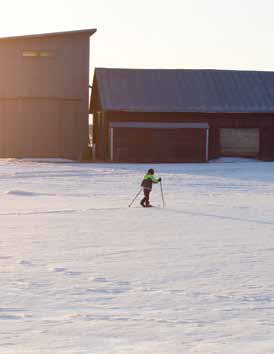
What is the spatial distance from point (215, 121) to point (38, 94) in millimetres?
9234

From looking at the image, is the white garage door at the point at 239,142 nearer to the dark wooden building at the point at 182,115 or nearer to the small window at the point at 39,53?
the dark wooden building at the point at 182,115

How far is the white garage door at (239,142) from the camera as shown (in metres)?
40.4

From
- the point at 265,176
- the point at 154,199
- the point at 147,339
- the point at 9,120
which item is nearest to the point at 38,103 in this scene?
the point at 9,120

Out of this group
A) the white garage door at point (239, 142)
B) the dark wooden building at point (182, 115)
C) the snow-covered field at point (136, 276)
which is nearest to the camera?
the snow-covered field at point (136, 276)

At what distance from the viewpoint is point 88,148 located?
3994 centimetres

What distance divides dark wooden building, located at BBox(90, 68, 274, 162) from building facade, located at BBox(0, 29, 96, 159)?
215 centimetres

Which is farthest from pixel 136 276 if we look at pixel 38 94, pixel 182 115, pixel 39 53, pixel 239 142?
pixel 239 142

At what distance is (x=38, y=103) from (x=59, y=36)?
3.53 metres

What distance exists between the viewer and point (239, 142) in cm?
4047

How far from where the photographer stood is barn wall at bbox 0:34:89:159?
127 ft

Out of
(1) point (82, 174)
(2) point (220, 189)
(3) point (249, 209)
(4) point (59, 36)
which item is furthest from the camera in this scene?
(4) point (59, 36)

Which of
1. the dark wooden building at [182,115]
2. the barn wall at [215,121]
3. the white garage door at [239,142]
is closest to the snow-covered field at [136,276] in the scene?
the dark wooden building at [182,115]

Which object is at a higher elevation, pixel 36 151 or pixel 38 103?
pixel 38 103

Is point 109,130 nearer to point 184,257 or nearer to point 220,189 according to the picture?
point 220,189
